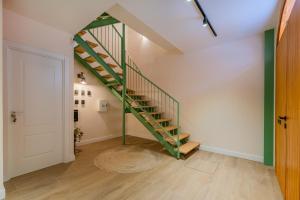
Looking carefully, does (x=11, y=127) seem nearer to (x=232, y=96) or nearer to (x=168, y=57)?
(x=168, y=57)

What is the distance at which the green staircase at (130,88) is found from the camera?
12.1 ft

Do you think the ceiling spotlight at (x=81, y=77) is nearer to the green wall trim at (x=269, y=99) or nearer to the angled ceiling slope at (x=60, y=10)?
the angled ceiling slope at (x=60, y=10)

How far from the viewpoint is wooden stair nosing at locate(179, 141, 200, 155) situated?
3.47 metres

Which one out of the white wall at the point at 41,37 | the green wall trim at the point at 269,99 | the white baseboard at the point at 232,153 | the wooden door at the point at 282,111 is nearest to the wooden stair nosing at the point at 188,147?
the white baseboard at the point at 232,153

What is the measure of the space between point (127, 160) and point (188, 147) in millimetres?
1453

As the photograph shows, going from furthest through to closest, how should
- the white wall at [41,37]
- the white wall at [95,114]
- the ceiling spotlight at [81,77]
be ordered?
1. the white wall at [95,114]
2. the ceiling spotlight at [81,77]
3. the white wall at [41,37]

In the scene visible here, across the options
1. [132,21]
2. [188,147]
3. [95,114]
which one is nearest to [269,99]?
[188,147]

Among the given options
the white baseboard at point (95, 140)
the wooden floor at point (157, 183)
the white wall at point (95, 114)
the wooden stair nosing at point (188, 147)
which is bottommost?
the wooden floor at point (157, 183)

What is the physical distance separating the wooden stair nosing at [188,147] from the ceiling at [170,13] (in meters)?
2.53

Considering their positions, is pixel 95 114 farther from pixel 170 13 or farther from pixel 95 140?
pixel 170 13

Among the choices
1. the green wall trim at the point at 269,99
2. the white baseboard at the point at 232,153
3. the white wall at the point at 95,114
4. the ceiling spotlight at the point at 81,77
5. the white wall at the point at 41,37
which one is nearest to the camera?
the white wall at the point at 41,37

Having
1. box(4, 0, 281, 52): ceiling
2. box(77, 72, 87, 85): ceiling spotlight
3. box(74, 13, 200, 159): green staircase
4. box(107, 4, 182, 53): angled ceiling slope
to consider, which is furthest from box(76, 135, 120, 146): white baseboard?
box(107, 4, 182, 53): angled ceiling slope

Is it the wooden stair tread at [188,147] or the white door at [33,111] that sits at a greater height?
the white door at [33,111]

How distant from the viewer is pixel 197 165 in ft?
10.3
